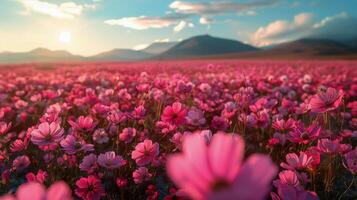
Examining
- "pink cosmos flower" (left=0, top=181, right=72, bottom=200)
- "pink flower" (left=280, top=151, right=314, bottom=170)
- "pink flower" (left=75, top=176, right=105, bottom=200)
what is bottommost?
"pink flower" (left=75, top=176, right=105, bottom=200)

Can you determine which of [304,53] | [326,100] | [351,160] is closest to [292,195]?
[351,160]

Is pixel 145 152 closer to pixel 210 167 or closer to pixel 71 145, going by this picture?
pixel 71 145

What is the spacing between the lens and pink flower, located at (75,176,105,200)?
2088mm

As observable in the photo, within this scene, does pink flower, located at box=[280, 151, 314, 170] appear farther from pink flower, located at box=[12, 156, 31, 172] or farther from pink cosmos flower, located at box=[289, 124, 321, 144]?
pink flower, located at box=[12, 156, 31, 172]

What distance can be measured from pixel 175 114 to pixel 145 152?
43 centimetres

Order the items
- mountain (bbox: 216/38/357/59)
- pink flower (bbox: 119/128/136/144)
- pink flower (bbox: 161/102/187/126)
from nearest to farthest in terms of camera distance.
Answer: pink flower (bbox: 161/102/187/126) → pink flower (bbox: 119/128/136/144) → mountain (bbox: 216/38/357/59)

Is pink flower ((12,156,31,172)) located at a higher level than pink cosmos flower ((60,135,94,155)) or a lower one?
lower

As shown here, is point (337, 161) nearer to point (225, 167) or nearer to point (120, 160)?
point (120, 160)

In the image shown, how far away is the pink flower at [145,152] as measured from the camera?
2.31 m

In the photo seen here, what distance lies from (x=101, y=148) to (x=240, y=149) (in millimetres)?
3053

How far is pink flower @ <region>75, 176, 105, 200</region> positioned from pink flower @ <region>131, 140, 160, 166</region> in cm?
30

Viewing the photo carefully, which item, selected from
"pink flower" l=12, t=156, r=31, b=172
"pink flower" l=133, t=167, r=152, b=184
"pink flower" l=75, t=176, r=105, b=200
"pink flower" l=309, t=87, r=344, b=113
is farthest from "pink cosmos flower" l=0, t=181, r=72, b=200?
"pink flower" l=12, t=156, r=31, b=172

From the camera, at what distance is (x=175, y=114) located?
8.74 ft

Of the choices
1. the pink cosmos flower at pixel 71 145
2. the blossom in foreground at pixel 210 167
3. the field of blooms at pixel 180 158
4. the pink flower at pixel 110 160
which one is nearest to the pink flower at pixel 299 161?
the field of blooms at pixel 180 158
